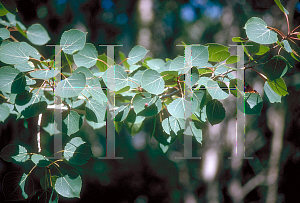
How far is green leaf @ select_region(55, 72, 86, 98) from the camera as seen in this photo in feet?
0.76

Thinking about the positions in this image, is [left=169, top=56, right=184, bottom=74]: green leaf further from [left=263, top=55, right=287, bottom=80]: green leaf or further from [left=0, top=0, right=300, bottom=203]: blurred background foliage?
[left=0, top=0, right=300, bottom=203]: blurred background foliage

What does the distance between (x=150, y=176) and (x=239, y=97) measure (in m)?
0.86

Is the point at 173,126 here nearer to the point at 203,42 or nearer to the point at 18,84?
the point at 18,84

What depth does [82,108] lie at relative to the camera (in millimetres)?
347

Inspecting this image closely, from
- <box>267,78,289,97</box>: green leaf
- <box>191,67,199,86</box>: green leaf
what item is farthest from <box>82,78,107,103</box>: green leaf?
<box>267,78,289,97</box>: green leaf

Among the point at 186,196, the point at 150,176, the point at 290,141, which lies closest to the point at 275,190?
the point at 290,141

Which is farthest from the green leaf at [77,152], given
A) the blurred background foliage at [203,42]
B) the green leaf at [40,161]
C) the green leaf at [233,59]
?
the blurred background foliage at [203,42]

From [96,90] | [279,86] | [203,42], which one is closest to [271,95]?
[279,86]

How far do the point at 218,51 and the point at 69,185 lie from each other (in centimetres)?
28

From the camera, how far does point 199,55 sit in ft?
0.83

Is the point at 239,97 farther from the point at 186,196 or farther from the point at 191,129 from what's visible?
the point at 186,196

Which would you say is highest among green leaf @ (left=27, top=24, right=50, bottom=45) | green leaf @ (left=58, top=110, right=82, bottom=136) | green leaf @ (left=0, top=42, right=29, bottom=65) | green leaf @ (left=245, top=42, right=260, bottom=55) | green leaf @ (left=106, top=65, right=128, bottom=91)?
green leaf @ (left=27, top=24, right=50, bottom=45)

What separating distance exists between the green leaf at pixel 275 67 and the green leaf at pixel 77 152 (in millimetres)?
265

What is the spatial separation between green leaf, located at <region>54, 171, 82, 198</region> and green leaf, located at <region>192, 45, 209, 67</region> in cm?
23
